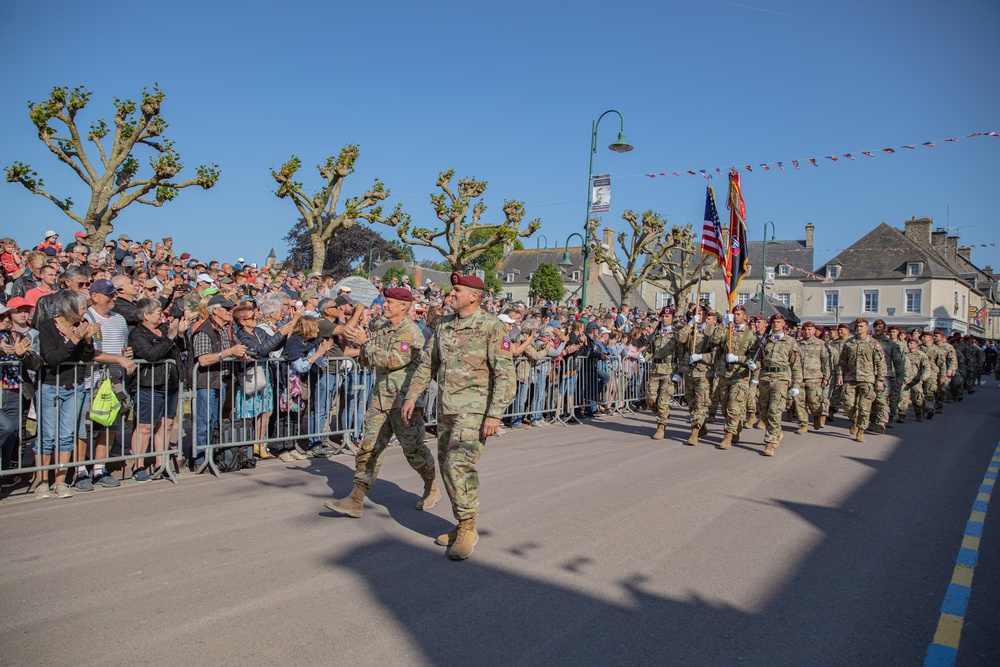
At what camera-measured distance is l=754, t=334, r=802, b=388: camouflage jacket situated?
11.4 m

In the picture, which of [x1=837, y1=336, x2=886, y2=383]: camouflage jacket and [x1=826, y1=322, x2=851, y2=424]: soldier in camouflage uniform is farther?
[x1=826, y1=322, x2=851, y2=424]: soldier in camouflage uniform

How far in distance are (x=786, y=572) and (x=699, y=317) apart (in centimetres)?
691

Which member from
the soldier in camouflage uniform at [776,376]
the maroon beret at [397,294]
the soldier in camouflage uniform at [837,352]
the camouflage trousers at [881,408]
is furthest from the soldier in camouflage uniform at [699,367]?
the maroon beret at [397,294]

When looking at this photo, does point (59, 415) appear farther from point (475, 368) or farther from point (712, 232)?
point (712, 232)

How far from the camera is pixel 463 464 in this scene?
17.3ft

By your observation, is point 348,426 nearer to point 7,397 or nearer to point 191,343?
point 191,343

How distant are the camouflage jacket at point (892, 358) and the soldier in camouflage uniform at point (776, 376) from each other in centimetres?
343

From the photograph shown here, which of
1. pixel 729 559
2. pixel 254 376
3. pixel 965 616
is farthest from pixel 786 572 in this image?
pixel 254 376

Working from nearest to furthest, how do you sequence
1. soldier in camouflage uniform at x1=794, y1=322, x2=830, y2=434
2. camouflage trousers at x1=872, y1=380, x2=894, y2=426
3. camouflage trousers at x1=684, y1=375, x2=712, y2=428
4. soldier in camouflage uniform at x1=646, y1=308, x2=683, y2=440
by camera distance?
camouflage trousers at x1=684, y1=375, x2=712, y2=428
soldier in camouflage uniform at x1=646, y1=308, x2=683, y2=440
soldier in camouflage uniform at x1=794, y1=322, x2=830, y2=434
camouflage trousers at x1=872, y1=380, x2=894, y2=426

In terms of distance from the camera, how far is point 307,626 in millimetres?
3914

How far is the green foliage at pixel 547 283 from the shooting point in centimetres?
5269

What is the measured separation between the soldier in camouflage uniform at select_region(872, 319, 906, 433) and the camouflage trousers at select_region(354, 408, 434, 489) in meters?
10.7

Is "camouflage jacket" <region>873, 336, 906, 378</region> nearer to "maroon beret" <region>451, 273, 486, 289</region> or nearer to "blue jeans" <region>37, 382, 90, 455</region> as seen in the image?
"maroon beret" <region>451, 273, 486, 289</region>

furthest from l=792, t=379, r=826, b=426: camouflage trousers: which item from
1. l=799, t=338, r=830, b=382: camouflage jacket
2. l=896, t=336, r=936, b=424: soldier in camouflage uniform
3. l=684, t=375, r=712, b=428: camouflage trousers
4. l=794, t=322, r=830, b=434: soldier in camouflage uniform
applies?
l=896, t=336, r=936, b=424: soldier in camouflage uniform
